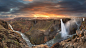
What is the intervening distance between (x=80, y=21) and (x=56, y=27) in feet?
29.4

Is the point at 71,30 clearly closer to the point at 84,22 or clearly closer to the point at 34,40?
the point at 84,22

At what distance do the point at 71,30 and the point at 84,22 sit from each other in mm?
5208

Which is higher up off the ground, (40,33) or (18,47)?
(18,47)

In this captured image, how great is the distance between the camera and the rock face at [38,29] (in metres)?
21.3

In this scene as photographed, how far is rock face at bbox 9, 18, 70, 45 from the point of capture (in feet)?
69.8

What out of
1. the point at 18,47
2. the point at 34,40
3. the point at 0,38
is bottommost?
the point at 34,40

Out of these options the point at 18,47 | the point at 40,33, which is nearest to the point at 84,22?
the point at 40,33

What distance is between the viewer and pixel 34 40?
20.5 metres

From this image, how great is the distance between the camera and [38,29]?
25062mm

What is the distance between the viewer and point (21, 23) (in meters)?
29.2

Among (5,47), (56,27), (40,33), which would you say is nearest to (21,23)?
(40,33)

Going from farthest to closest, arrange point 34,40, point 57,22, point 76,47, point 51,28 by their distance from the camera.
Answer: point 57,22 < point 51,28 < point 34,40 < point 76,47

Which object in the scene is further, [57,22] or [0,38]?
[57,22]

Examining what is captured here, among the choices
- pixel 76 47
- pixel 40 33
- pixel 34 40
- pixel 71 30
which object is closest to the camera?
pixel 76 47
